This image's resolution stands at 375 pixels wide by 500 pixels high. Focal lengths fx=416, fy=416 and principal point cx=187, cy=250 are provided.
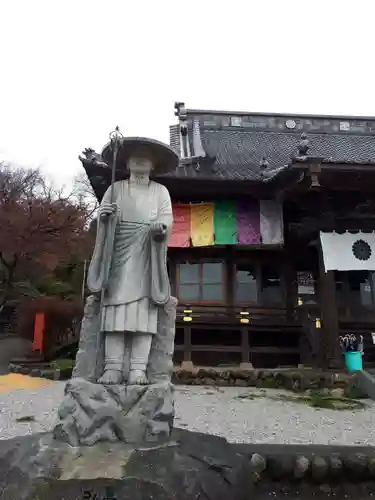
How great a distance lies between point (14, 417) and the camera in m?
6.86

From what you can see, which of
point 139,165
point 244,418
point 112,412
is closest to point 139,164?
point 139,165

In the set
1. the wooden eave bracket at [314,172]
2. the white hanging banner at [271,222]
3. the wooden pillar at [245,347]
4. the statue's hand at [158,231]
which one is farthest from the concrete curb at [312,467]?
the white hanging banner at [271,222]

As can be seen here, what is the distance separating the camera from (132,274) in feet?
14.4

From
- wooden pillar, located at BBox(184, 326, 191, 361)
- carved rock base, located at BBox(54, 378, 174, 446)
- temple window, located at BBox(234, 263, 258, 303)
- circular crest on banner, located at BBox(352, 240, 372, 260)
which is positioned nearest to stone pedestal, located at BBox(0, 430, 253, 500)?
carved rock base, located at BBox(54, 378, 174, 446)

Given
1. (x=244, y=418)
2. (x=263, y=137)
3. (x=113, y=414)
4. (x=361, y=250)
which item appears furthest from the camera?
(x=263, y=137)

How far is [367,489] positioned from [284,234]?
9.89 meters

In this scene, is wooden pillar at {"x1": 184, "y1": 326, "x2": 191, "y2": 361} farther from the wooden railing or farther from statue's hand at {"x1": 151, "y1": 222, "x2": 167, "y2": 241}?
statue's hand at {"x1": 151, "y1": 222, "x2": 167, "y2": 241}

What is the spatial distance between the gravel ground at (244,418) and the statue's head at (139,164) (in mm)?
3681

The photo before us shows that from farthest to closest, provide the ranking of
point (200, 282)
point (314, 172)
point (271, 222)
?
point (200, 282) < point (271, 222) < point (314, 172)

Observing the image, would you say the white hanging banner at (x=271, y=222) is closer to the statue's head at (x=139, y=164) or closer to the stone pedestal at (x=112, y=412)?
the statue's head at (x=139, y=164)

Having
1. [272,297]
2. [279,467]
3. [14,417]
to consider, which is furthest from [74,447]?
[272,297]

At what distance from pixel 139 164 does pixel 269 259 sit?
32.8 ft

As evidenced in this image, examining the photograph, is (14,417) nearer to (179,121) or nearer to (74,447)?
(74,447)

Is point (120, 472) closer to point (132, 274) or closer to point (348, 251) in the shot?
point (132, 274)
